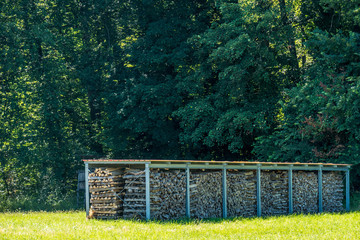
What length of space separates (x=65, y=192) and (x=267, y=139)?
12.1 metres

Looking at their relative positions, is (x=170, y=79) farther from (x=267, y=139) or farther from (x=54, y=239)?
(x=54, y=239)

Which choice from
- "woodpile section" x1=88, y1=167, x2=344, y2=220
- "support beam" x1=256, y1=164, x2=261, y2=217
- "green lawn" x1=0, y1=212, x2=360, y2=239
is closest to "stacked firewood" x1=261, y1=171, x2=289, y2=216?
"woodpile section" x1=88, y1=167, x2=344, y2=220

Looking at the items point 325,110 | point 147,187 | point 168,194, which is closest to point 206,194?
point 168,194

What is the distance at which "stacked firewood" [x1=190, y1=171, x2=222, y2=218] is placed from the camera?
57.2 ft

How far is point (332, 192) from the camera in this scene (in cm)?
2292

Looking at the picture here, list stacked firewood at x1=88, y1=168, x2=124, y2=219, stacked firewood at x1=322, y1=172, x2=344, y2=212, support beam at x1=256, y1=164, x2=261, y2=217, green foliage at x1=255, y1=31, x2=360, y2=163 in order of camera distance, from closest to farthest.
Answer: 1. stacked firewood at x1=88, y1=168, x2=124, y2=219
2. support beam at x1=256, y1=164, x2=261, y2=217
3. stacked firewood at x1=322, y1=172, x2=344, y2=212
4. green foliage at x1=255, y1=31, x2=360, y2=163

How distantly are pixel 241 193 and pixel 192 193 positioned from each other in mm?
2404

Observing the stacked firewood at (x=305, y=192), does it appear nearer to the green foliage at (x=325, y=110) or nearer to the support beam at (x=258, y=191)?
the support beam at (x=258, y=191)

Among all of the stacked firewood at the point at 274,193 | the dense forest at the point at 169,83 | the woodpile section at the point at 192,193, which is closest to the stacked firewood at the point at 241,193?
the woodpile section at the point at 192,193

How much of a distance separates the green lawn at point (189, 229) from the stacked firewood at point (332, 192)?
6025 mm

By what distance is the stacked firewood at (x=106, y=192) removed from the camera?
54.3ft

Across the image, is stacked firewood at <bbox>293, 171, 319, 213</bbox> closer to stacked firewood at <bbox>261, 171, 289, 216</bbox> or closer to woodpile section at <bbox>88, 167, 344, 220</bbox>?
woodpile section at <bbox>88, 167, 344, 220</bbox>

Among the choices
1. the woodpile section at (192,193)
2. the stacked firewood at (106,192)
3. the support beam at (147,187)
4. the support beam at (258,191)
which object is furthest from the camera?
the support beam at (258,191)

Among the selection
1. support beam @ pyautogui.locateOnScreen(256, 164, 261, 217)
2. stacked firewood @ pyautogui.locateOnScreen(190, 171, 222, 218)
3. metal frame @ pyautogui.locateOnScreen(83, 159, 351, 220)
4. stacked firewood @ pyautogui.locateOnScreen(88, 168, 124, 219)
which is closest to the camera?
metal frame @ pyautogui.locateOnScreen(83, 159, 351, 220)
